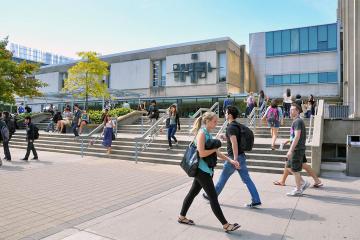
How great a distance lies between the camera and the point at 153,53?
44.6m

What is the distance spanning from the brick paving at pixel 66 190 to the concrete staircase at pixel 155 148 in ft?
2.68

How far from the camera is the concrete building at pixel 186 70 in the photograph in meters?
39.6

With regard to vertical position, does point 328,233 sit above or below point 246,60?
below

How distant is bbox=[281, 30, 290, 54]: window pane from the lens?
39.4 metres

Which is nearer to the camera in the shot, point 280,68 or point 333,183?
point 333,183

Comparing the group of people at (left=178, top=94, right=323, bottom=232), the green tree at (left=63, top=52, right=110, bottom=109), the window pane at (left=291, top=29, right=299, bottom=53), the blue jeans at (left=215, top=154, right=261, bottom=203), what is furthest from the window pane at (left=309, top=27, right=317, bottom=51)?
the blue jeans at (left=215, top=154, right=261, bottom=203)

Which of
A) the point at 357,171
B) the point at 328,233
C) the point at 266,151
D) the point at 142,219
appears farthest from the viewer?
the point at 266,151

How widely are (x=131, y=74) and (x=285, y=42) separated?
71.0ft

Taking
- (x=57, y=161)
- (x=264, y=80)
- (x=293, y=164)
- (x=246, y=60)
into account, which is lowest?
(x=57, y=161)

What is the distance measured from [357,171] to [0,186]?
8764mm

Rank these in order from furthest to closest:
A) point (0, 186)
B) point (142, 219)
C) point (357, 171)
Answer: point (357, 171)
point (0, 186)
point (142, 219)

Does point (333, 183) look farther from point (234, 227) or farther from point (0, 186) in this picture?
point (0, 186)

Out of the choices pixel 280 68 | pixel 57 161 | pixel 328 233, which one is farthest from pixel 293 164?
pixel 280 68

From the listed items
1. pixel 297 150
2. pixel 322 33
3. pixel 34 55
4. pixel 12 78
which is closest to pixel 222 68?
pixel 322 33
